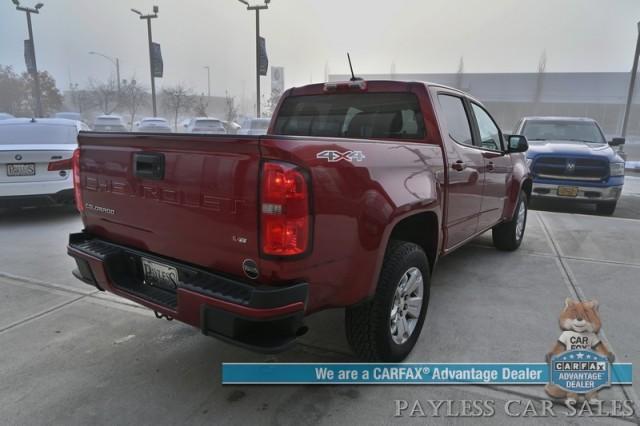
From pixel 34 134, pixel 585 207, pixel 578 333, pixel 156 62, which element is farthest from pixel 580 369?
pixel 156 62

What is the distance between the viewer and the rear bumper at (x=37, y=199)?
6.32 m

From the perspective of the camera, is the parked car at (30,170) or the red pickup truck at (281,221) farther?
the parked car at (30,170)

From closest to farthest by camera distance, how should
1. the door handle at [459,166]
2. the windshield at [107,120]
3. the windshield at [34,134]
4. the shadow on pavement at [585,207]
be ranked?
the door handle at [459,166] → the windshield at [34,134] → the shadow on pavement at [585,207] → the windshield at [107,120]

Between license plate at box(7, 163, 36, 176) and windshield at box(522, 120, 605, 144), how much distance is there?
364 inches

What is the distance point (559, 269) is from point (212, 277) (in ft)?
13.4

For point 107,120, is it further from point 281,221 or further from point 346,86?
point 281,221

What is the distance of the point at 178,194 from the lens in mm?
2266

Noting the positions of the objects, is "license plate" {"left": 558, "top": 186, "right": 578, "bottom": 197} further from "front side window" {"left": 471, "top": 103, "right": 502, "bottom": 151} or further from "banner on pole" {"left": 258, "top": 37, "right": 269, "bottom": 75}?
"banner on pole" {"left": 258, "top": 37, "right": 269, "bottom": 75}

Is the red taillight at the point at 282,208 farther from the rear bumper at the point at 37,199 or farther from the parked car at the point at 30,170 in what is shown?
the rear bumper at the point at 37,199

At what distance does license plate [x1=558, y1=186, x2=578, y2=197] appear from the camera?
318 inches

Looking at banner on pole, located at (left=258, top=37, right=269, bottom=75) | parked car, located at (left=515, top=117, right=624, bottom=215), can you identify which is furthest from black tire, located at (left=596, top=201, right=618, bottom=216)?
banner on pole, located at (left=258, top=37, right=269, bottom=75)

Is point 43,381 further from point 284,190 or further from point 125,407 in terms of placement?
point 284,190

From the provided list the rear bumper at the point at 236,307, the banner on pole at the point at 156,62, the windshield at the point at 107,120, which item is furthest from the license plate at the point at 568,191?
the banner on pole at the point at 156,62

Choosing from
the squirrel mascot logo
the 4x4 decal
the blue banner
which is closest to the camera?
the 4x4 decal
